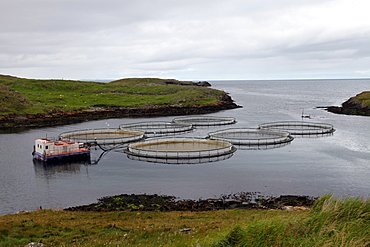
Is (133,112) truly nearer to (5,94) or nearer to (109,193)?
(5,94)

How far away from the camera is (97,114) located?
15600 cm

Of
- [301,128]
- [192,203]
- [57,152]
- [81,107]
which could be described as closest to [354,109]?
[301,128]

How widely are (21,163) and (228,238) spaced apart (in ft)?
223

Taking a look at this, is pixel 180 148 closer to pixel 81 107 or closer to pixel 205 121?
pixel 205 121

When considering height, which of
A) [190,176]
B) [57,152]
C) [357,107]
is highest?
[357,107]

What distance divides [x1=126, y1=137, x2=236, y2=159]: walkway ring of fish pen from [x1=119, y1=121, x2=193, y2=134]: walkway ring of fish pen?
21.2 metres

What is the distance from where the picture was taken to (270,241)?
45.1ft

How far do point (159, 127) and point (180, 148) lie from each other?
41.8 metres

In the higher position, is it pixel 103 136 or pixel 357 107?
pixel 357 107

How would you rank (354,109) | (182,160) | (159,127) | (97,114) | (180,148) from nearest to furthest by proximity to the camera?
(182,160) < (180,148) < (159,127) < (97,114) < (354,109)

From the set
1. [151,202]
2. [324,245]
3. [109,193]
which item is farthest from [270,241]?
[109,193]

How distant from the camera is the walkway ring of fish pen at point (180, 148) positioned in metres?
73.2

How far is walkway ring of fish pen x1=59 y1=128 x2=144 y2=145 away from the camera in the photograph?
8938 cm

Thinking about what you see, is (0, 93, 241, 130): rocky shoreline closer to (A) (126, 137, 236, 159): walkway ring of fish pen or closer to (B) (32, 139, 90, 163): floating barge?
(B) (32, 139, 90, 163): floating barge
